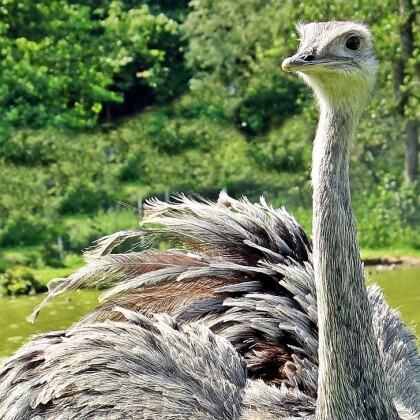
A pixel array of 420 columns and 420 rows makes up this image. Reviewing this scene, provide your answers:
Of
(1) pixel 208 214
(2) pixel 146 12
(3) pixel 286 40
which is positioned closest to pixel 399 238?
(3) pixel 286 40

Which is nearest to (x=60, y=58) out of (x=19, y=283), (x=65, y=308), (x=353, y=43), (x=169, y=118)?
(x=169, y=118)

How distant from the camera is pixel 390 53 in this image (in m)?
13.1

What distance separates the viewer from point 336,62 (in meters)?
3.10

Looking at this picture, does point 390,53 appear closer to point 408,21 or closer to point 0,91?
point 408,21

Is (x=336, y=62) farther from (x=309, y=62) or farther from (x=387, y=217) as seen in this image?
(x=387, y=217)

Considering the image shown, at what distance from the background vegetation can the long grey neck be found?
25.7ft

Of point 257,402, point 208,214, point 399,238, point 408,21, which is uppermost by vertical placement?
point 408,21

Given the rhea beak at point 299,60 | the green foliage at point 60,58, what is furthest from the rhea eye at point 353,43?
the green foliage at point 60,58

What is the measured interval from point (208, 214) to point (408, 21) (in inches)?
376

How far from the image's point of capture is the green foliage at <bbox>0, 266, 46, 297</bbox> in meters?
10.7

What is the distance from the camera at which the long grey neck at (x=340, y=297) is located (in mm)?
3123

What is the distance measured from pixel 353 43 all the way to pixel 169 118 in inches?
550

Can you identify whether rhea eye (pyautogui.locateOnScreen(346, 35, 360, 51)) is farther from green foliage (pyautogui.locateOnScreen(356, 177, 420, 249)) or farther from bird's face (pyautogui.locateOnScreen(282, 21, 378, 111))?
green foliage (pyautogui.locateOnScreen(356, 177, 420, 249))

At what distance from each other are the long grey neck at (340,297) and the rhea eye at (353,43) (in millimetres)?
194
